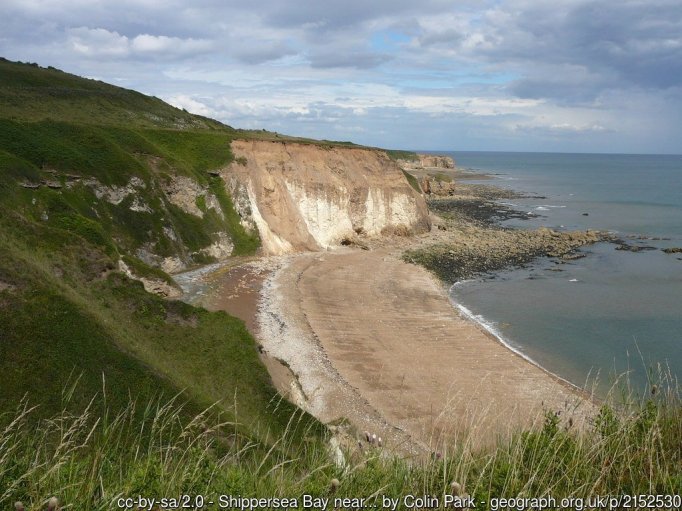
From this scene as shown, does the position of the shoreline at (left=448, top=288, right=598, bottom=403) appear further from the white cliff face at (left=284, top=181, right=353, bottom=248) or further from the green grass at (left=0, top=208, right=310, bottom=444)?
the white cliff face at (left=284, top=181, right=353, bottom=248)

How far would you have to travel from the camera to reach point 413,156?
636ft

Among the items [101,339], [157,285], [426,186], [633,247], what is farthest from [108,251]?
[426,186]

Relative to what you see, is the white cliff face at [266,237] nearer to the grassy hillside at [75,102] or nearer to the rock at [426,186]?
the grassy hillside at [75,102]

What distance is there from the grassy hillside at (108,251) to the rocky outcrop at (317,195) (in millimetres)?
2224

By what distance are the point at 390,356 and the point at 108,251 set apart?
1693cm

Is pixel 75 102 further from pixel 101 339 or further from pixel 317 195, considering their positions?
pixel 101 339

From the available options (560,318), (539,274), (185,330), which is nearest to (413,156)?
(539,274)

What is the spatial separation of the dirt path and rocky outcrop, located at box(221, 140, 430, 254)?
Result: 33.6 feet

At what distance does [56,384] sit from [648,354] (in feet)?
94.1

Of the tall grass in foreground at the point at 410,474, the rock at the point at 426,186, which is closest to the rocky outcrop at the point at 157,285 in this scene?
the tall grass in foreground at the point at 410,474

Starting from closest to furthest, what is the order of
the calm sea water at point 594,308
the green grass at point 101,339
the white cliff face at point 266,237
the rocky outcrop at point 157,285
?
1. the green grass at point 101,339
2. the calm sea water at point 594,308
3. the rocky outcrop at point 157,285
4. the white cliff face at point 266,237

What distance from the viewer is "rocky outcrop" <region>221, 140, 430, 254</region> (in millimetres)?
53188

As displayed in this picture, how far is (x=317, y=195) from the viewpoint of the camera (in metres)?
57.8

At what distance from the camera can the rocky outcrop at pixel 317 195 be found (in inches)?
2094
